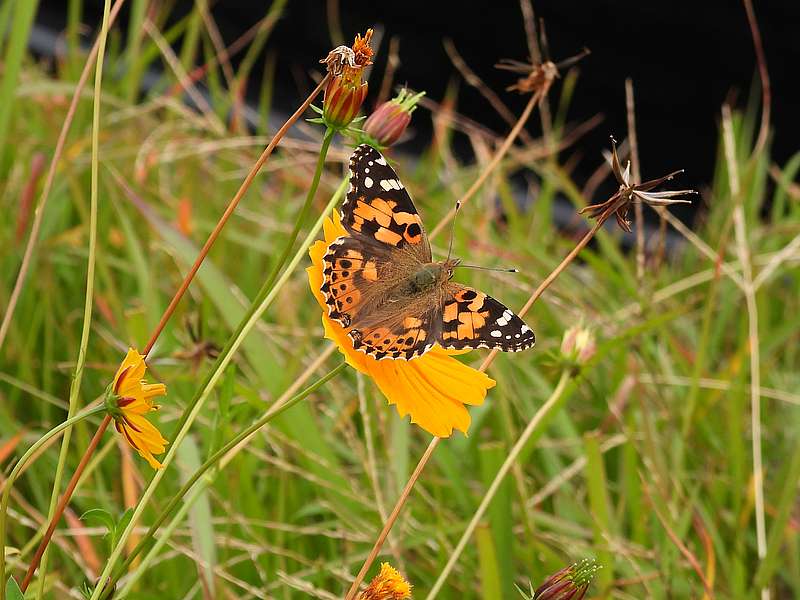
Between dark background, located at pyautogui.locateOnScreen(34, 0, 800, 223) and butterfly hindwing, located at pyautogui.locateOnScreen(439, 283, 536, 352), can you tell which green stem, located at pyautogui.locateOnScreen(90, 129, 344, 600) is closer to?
butterfly hindwing, located at pyautogui.locateOnScreen(439, 283, 536, 352)

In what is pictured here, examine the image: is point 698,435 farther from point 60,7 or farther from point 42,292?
point 60,7

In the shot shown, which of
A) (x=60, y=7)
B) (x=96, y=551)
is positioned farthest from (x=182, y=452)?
(x=60, y=7)

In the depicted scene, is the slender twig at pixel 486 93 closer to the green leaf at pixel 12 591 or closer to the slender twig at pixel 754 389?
the slender twig at pixel 754 389

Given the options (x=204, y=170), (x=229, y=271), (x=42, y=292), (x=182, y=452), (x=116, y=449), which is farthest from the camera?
(x=204, y=170)

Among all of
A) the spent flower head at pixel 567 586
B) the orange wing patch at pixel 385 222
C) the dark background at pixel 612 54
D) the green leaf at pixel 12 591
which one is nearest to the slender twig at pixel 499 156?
the orange wing patch at pixel 385 222

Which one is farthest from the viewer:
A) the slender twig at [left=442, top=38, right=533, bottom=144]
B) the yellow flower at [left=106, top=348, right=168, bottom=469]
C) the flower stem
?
the slender twig at [left=442, top=38, right=533, bottom=144]

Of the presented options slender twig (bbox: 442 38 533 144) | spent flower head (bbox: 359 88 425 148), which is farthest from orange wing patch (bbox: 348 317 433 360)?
slender twig (bbox: 442 38 533 144)

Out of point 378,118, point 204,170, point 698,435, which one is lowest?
point 698,435
